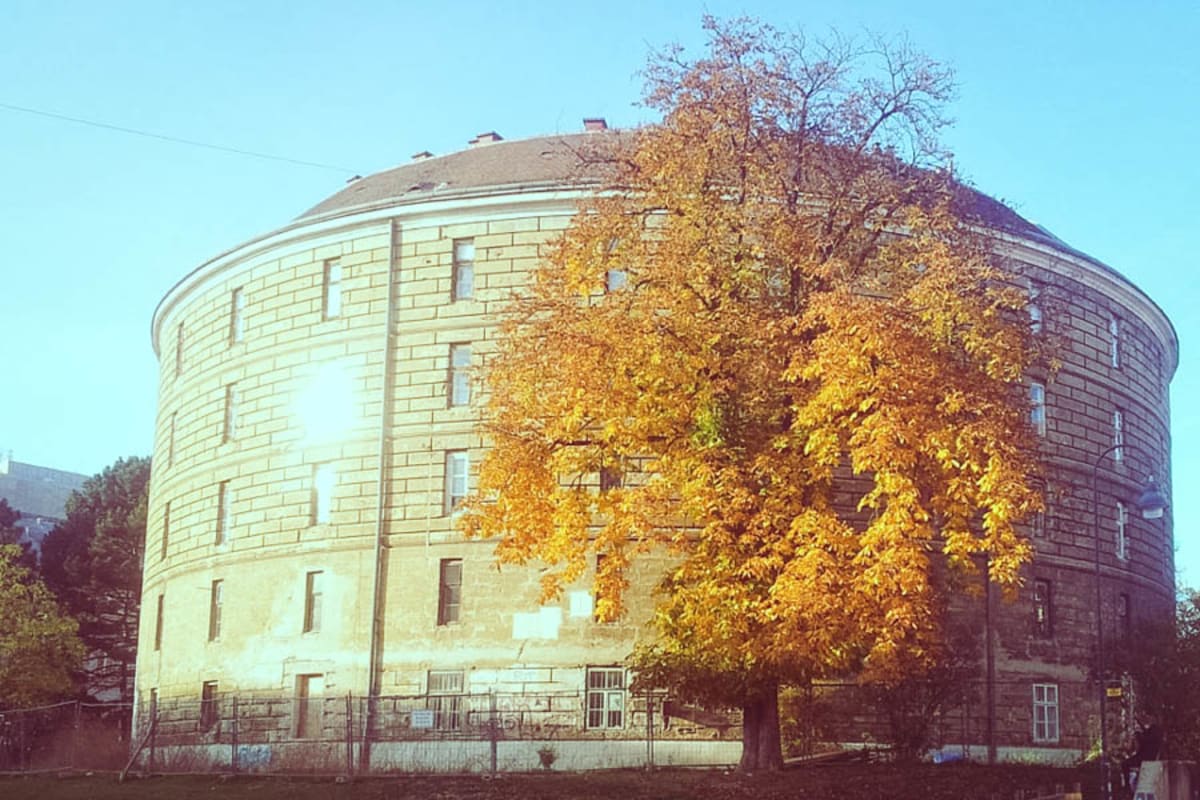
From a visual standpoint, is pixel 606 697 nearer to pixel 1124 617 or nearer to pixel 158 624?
pixel 1124 617

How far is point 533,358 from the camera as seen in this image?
29.7 meters

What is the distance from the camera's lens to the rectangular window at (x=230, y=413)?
4866 cm

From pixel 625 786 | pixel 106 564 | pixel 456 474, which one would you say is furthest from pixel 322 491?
pixel 106 564

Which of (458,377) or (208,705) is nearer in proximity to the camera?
(458,377)

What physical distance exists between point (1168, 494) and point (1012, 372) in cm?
2901

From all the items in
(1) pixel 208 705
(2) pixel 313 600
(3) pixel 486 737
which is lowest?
(3) pixel 486 737

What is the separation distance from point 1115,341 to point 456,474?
21347mm

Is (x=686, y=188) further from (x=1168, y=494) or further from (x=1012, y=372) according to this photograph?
(x=1168, y=494)

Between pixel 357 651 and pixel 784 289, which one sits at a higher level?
pixel 784 289

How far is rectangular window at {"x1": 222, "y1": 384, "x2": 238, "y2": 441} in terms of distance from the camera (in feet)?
160

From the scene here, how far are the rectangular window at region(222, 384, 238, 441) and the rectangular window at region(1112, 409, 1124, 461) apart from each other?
2703 centimetres

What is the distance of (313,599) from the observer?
44.9 m

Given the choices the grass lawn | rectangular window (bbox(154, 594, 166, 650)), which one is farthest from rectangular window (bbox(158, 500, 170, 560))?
the grass lawn

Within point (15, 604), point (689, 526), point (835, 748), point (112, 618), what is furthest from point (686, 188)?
point (112, 618)
